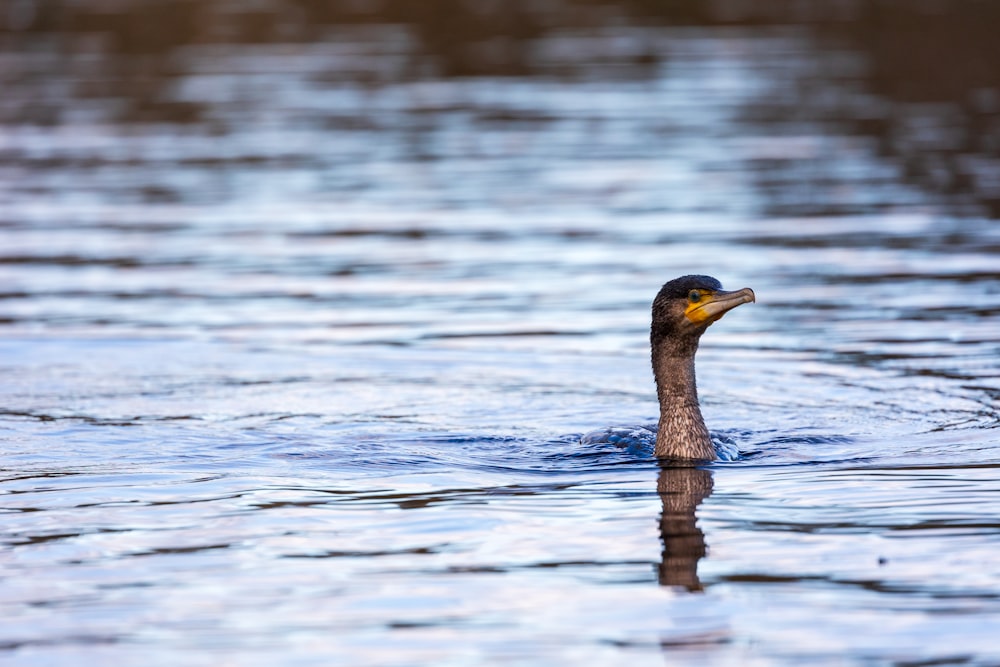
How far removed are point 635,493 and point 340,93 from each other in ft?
68.5

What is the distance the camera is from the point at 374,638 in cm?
686

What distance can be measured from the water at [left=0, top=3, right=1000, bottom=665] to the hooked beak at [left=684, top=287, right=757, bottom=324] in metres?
0.83

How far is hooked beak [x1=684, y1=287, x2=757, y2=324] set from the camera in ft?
32.3

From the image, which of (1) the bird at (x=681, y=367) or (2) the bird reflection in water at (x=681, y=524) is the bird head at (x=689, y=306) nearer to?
(1) the bird at (x=681, y=367)

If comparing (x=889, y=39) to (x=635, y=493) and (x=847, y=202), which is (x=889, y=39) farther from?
(x=635, y=493)

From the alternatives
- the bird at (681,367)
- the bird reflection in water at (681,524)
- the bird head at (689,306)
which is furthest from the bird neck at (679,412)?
the bird reflection in water at (681,524)

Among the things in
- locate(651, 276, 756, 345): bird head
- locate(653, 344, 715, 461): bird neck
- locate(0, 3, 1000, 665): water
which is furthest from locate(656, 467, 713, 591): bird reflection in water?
locate(651, 276, 756, 345): bird head

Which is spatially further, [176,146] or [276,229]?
[176,146]

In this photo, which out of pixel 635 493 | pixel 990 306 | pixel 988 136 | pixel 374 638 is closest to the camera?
pixel 374 638

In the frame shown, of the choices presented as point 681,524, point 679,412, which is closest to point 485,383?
point 679,412

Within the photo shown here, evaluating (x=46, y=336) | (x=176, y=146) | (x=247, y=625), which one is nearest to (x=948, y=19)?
(x=176, y=146)

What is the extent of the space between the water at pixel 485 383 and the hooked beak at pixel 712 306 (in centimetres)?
83

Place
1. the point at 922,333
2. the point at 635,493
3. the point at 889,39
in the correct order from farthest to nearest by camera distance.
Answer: the point at 889,39 → the point at 922,333 → the point at 635,493

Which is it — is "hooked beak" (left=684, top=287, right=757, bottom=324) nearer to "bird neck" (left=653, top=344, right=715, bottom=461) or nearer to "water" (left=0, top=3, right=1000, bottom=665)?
"bird neck" (left=653, top=344, right=715, bottom=461)
